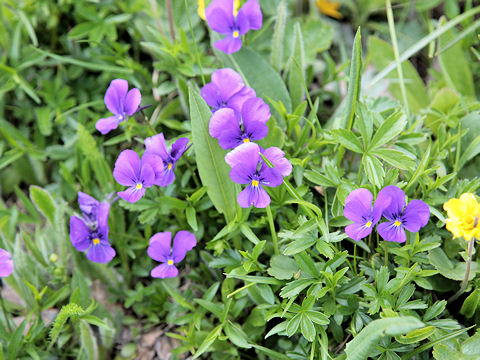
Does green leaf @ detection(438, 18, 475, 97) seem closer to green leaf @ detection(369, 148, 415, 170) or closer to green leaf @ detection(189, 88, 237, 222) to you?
green leaf @ detection(369, 148, 415, 170)

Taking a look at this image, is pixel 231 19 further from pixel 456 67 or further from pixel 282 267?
pixel 456 67

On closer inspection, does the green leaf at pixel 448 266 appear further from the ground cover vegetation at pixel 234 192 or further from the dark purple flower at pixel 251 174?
the dark purple flower at pixel 251 174

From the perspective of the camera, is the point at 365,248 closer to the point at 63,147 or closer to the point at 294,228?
the point at 294,228

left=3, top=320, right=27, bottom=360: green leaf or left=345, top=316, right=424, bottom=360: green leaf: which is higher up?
left=345, top=316, right=424, bottom=360: green leaf

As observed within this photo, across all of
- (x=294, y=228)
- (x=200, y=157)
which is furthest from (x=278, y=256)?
(x=200, y=157)

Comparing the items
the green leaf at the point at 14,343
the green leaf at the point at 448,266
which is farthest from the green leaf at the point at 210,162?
the green leaf at the point at 14,343

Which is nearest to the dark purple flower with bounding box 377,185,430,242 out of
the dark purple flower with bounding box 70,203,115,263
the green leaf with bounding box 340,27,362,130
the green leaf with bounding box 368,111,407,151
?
the green leaf with bounding box 368,111,407,151
